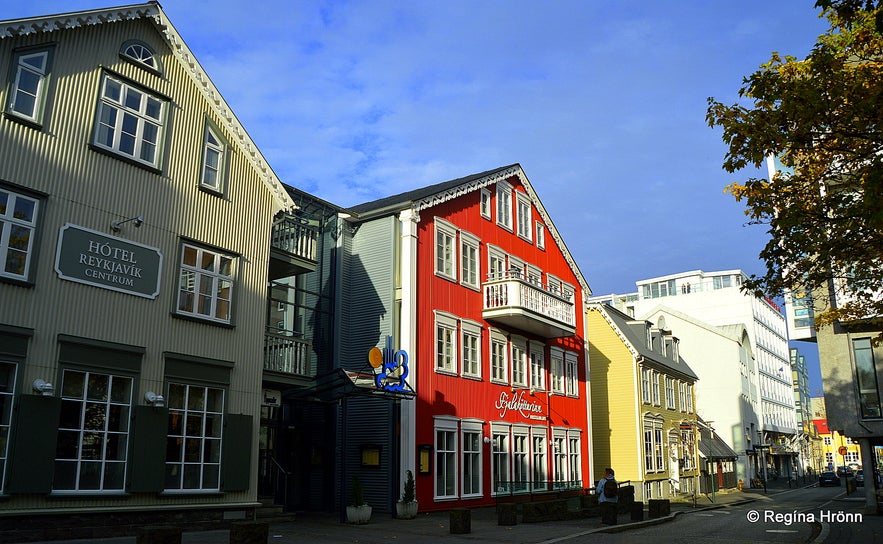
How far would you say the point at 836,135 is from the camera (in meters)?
13.3

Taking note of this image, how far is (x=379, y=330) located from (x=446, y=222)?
5.13 metres

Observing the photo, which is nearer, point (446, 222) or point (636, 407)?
point (446, 222)

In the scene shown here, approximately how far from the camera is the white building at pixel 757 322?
80625mm

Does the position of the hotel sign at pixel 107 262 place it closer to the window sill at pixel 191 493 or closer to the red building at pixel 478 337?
the window sill at pixel 191 493

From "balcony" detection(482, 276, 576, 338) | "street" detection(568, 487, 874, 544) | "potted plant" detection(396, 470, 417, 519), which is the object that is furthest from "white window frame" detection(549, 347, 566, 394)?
"potted plant" detection(396, 470, 417, 519)

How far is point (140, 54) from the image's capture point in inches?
721

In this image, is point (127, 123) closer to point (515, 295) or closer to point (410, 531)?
point (410, 531)

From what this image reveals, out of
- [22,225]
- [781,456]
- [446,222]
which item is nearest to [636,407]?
[446,222]

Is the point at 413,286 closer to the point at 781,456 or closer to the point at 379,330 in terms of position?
the point at 379,330

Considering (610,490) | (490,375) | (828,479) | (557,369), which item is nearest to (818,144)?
(610,490)

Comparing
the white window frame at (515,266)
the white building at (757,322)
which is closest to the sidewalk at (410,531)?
the white window frame at (515,266)

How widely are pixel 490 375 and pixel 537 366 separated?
4606 mm

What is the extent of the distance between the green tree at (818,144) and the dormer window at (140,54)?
13.2 m

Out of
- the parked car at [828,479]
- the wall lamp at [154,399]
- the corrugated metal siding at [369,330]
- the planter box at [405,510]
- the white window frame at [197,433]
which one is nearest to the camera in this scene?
the wall lamp at [154,399]
